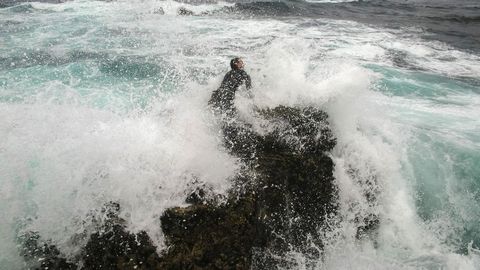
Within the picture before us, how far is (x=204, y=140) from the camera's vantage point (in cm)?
593

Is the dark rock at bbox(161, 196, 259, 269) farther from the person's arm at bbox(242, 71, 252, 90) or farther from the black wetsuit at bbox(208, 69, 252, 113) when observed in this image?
the person's arm at bbox(242, 71, 252, 90)

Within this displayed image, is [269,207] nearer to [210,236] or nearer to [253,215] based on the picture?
[253,215]

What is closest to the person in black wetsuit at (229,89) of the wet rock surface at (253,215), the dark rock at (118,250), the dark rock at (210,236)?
the wet rock surface at (253,215)

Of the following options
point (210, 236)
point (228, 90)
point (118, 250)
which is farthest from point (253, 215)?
point (228, 90)

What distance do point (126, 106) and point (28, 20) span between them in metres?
14.1

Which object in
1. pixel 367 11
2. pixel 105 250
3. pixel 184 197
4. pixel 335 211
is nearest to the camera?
pixel 105 250

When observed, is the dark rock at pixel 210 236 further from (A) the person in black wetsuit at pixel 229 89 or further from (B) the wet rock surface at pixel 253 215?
(A) the person in black wetsuit at pixel 229 89

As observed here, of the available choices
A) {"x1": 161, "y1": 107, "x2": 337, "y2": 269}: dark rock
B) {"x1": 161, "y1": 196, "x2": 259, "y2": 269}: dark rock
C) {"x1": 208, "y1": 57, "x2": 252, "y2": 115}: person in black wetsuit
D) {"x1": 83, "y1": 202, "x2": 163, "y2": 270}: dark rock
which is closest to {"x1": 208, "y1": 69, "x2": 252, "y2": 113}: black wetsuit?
{"x1": 208, "y1": 57, "x2": 252, "y2": 115}: person in black wetsuit

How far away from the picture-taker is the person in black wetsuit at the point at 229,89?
6.55 metres

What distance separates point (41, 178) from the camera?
5480 mm

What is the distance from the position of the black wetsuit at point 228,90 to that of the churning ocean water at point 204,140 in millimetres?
228

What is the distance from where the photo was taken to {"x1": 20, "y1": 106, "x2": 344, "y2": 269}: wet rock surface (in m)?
4.54

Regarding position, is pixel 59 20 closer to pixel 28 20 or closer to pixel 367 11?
pixel 28 20

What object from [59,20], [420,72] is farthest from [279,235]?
[59,20]
